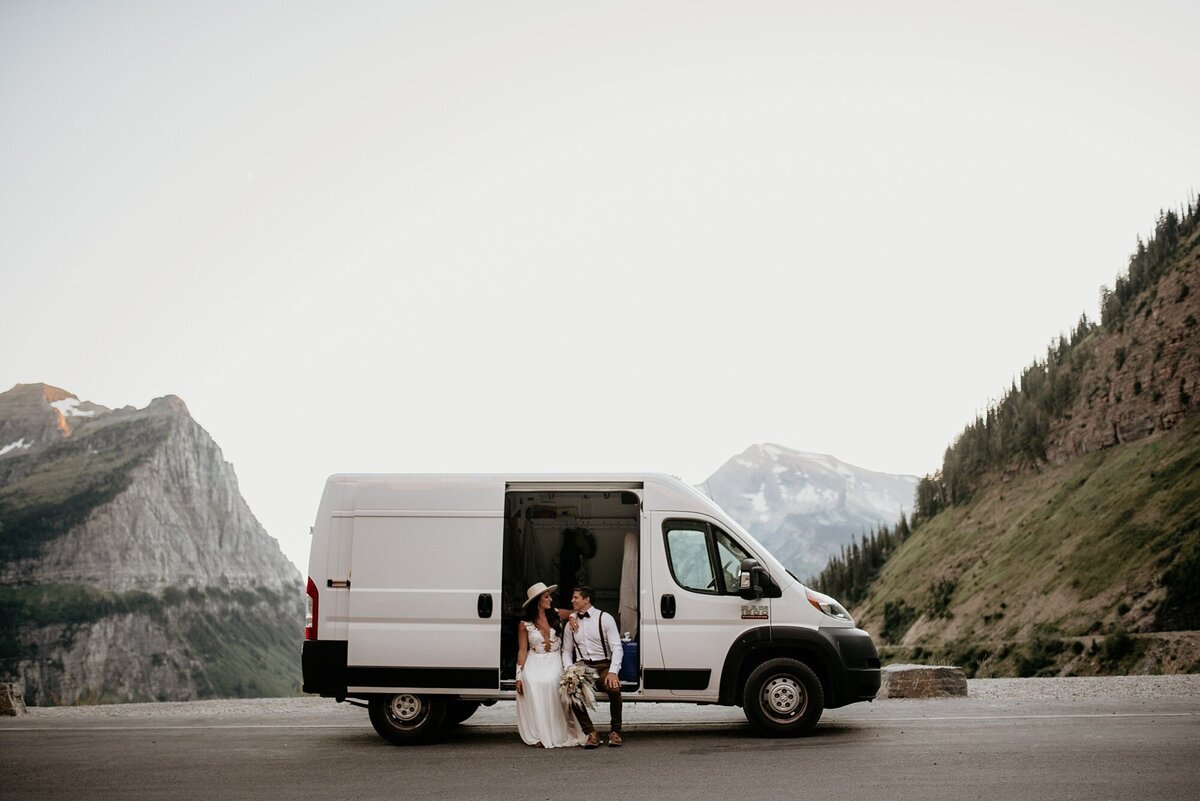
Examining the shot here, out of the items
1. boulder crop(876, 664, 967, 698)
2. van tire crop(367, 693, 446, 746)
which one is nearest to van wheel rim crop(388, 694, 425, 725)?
van tire crop(367, 693, 446, 746)

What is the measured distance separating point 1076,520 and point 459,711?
64.8m

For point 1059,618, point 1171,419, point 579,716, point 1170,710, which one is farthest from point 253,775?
point 1171,419

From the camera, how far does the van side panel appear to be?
11.8 m

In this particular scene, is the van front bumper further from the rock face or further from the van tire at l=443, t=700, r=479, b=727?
the rock face

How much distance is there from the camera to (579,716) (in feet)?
37.2

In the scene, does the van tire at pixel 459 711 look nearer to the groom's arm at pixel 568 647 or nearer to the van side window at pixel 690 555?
the groom's arm at pixel 568 647

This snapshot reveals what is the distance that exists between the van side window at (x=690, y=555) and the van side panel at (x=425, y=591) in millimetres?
1903

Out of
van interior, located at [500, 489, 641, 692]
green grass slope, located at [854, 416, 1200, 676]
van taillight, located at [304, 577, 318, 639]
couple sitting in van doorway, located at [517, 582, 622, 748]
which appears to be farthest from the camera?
green grass slope, located at [854, 416, 1200, 676]

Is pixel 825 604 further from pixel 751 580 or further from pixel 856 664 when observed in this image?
pixel 751 580

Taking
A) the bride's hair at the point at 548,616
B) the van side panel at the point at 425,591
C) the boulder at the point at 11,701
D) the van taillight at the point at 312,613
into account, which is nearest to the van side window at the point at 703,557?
the bride's hair at the point at 548,616

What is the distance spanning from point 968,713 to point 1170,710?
2.44 meters

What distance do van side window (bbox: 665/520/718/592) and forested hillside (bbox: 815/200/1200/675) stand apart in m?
39.4

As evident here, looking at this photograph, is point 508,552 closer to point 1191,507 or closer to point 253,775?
point 253,775

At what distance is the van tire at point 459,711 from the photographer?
12913mm
